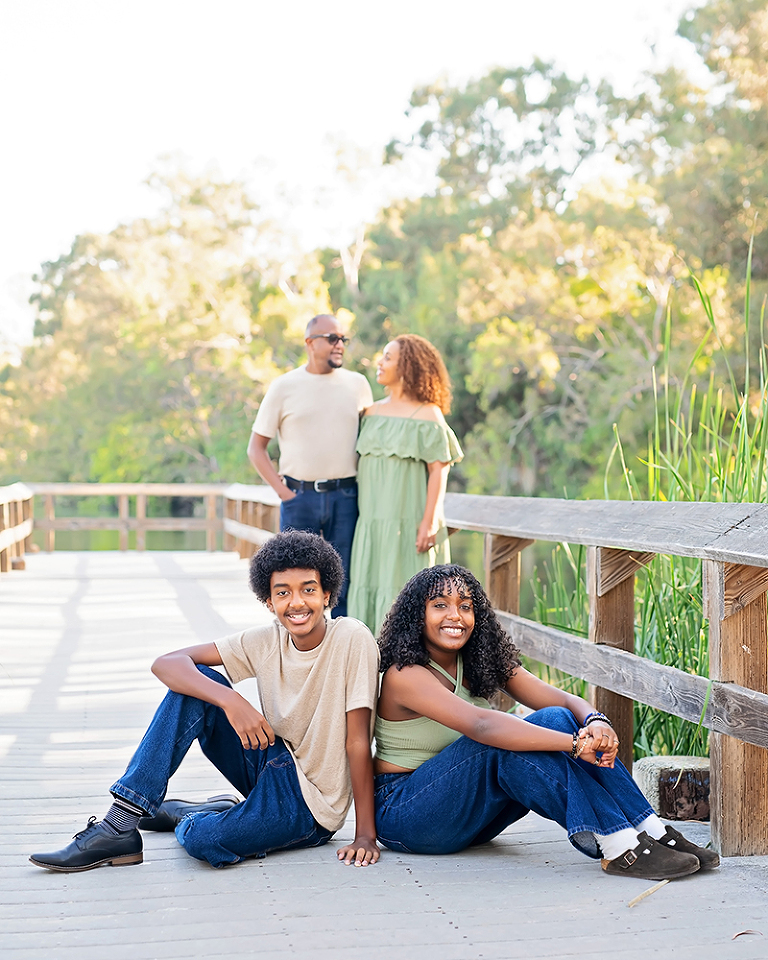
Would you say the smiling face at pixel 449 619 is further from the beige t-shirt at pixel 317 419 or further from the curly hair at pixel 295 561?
the beige t-shirt at pixel 317 419

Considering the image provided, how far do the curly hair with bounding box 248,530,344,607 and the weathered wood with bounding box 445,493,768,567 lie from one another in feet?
2.62

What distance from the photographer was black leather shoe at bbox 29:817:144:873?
8.83 feet

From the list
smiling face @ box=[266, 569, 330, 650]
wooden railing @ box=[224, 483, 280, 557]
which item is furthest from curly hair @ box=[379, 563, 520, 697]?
wooden railing @ box=[224, 483, 280, 557]

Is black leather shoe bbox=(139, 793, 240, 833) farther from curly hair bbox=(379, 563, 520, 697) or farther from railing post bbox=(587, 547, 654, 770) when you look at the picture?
railing post bbox=(587, 547, 654, 770)

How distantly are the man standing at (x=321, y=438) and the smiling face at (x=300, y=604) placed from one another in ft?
5.00

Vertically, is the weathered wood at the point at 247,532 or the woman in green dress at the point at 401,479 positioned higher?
the woman in green dress at the point at 401,479

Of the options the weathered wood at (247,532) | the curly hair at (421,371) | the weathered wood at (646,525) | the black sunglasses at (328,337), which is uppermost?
the black sunglasses at (328,337)

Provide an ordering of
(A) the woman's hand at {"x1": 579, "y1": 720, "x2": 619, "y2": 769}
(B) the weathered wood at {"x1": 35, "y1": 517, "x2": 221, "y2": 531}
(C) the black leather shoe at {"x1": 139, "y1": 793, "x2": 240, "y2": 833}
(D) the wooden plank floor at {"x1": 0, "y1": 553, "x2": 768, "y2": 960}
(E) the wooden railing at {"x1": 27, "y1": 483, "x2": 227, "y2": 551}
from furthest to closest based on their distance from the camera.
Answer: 1. (B) the weathered wood at {"x1": 35, "y1": 517, "x2": 221, "y2": 531}
2. (E) the wooden railing at {"x1": 27, "y1": 483, "x2": 227, "y2": 551}
3. (C) the black leather shoe at {"x1": 139, "y1": 793, "x2": 240, "y2": 833}
4. (A) the woman's hand at {"x1": 579, "y1": 720, "x2": 619, "y2": 769}
5. (D) the wooden plank floor at {"x1": 0, "y1": 553, "x2": 768, "y2": 960}

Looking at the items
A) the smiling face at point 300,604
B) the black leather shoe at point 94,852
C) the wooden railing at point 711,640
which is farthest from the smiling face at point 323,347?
the black leather shoe at point 94,852

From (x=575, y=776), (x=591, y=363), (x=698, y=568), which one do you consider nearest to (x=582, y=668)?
(x=698, y=568)

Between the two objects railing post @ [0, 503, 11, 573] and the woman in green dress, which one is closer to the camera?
the woman in green dress

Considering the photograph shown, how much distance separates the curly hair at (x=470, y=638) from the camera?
294cm

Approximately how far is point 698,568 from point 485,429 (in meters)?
21.0

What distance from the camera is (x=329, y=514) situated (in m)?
4.51
